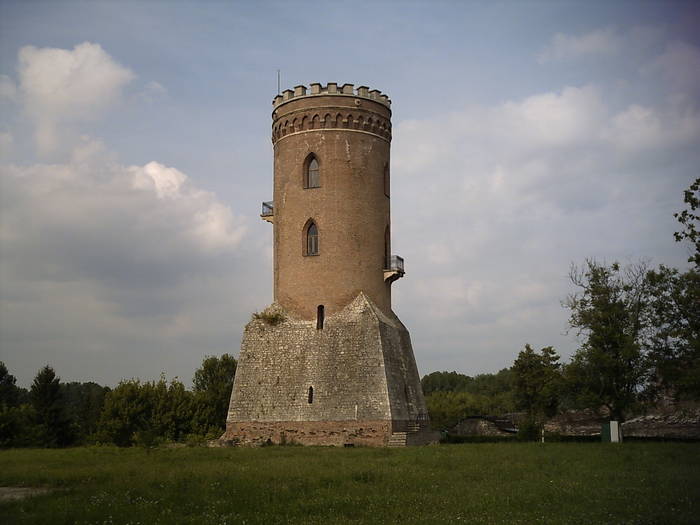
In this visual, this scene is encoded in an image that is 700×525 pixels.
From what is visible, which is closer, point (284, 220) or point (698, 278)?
point (698, 278)

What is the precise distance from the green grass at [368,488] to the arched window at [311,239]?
1228 cm

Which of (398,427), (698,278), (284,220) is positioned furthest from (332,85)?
(698,278)

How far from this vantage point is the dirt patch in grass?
46.7ft

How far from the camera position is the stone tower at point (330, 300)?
29.9 meters

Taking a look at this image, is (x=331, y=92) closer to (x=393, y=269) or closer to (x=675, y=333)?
(x=393, y=269)

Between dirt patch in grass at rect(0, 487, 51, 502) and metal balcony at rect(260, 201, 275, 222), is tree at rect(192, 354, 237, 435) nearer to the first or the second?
metal balcony at rect(260, 201, 275, 222)

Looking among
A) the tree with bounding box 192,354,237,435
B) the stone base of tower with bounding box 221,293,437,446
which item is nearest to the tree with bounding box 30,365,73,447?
the tree with bounding box 192,354,237,435

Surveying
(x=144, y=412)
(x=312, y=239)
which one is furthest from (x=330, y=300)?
(x=144, y=412)

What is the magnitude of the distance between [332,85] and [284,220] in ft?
22.3

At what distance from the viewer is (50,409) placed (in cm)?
4256

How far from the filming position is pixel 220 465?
1964 centimetres

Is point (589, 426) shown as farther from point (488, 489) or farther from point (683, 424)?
point (488, 489)

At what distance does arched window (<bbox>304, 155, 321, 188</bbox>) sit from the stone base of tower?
583 cm

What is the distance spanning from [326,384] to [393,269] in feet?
22.4
